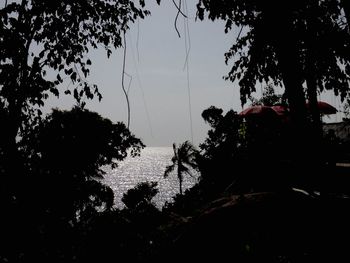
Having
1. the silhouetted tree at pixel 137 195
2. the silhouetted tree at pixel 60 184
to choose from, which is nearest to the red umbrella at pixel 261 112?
the silhouetted tree at pixel 60 184

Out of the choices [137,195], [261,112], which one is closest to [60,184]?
[137,195]

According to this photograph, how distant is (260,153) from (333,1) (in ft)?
11.9

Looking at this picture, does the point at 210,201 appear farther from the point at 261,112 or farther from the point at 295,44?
the point at 261,112

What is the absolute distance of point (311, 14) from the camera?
21.1 ft

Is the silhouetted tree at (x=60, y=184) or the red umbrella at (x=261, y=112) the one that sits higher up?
the red umbrella at (x=261, y=112)

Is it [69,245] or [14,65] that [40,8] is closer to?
[14,65]

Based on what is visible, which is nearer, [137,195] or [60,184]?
[60,184]

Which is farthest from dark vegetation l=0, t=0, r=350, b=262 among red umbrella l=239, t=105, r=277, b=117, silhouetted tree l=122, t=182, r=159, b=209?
silhouetted tree l=122, t=182, r=159, b=209

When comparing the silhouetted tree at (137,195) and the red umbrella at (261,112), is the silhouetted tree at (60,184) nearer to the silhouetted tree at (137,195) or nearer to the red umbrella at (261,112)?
the silhouetted tree at (137,195)

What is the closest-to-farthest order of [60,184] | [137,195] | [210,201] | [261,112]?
[210,201] → [261,112] → [60,184] → [137,195]

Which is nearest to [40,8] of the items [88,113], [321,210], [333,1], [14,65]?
[14,65]

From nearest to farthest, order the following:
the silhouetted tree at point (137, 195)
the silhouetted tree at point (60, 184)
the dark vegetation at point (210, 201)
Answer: the dark vegetation at point (210, 201) → the silhouetted tree at point (60, 184) → the silhouetted tree at point (137, 195)

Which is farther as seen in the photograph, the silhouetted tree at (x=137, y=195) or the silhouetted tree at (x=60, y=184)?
the silhouetted tree at (x=137, y=195)

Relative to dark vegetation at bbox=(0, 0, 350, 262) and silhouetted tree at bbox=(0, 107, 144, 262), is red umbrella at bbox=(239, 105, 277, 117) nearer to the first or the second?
dark vegetation at bbox=(0, 0, 350, 262)
